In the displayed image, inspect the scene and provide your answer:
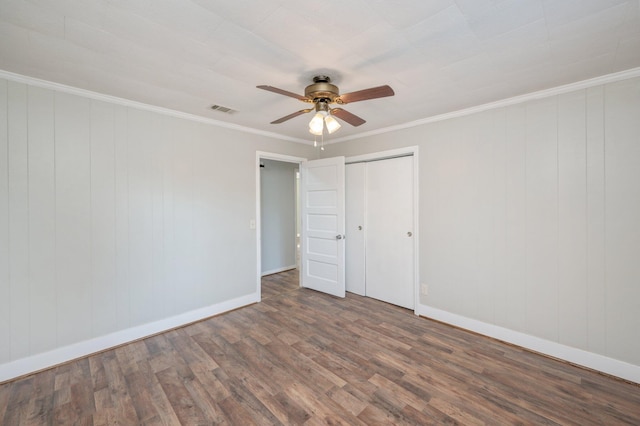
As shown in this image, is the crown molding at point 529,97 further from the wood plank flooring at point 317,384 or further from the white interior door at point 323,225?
the wood plank flooring at point 317,384

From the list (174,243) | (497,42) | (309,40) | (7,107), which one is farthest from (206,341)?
(497,42)

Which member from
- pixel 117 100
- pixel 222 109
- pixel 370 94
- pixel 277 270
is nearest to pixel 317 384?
pixel 370 94

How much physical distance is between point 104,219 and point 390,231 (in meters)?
3.38

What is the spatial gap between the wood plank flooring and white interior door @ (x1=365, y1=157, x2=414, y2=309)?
795 mm

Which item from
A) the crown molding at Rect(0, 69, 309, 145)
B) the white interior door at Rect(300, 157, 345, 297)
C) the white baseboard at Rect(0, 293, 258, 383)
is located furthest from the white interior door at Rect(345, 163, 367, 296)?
the white baseboard at Rect(0, 293, 258, 383)

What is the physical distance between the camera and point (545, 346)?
256 cm

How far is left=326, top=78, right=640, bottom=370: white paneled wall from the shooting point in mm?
2215

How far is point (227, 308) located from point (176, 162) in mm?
1975

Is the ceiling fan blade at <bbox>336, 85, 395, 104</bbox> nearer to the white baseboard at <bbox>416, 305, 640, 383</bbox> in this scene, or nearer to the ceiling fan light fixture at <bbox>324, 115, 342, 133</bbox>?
the ceiling fan light fixture at <bbox>324, 115, 342, 133</bbox>

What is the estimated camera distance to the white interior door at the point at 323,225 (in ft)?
13.3

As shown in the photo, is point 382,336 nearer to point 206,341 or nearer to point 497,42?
point 206,341

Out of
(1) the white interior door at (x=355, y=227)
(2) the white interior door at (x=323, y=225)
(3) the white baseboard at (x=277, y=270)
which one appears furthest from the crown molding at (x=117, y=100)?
(3) the white baseboard at (x=277, y=270)

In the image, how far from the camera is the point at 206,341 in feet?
9.25

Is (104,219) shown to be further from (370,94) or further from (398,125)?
(398,125)
